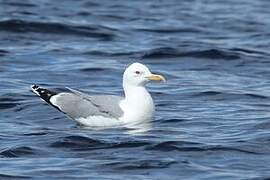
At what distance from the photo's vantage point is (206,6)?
3064cm

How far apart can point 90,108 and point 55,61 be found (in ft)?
21.9

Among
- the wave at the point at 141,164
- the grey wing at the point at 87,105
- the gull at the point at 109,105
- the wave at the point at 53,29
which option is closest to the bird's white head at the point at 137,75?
the gull at the point at 109,105

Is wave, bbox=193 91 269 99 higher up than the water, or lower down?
lower down

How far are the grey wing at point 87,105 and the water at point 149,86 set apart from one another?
0.78ft

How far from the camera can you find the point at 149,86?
1977 cm

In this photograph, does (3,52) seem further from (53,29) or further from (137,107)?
(137,107)

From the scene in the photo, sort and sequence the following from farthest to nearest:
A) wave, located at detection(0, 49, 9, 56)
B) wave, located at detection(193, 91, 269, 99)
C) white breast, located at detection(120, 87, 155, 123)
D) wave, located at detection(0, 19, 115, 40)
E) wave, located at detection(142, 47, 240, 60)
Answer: wave, located at detection(0, 19, 115, 40) < wave, located at detection(142, 47, 240, 60) < wave, located at detection(0, 49, 9, 56) < wave, located at detection(193, 91, 269, 99) < white breast, located at detection(120, 87, 155, 123)

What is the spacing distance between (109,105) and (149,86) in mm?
4340

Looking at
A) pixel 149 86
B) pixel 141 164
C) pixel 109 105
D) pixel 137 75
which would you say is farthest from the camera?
pixel 149 86

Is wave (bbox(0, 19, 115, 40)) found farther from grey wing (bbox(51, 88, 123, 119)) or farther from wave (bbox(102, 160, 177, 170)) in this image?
wave (bbox(102, 160, 177, 170))

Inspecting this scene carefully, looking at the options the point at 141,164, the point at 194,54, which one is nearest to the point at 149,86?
the point at 194,54

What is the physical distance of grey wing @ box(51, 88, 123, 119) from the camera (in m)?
15.4

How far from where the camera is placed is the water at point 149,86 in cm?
1350

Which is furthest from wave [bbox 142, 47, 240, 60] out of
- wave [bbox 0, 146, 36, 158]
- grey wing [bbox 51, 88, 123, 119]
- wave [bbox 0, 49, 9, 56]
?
wave [bbox 0, 146, 36, 158]
